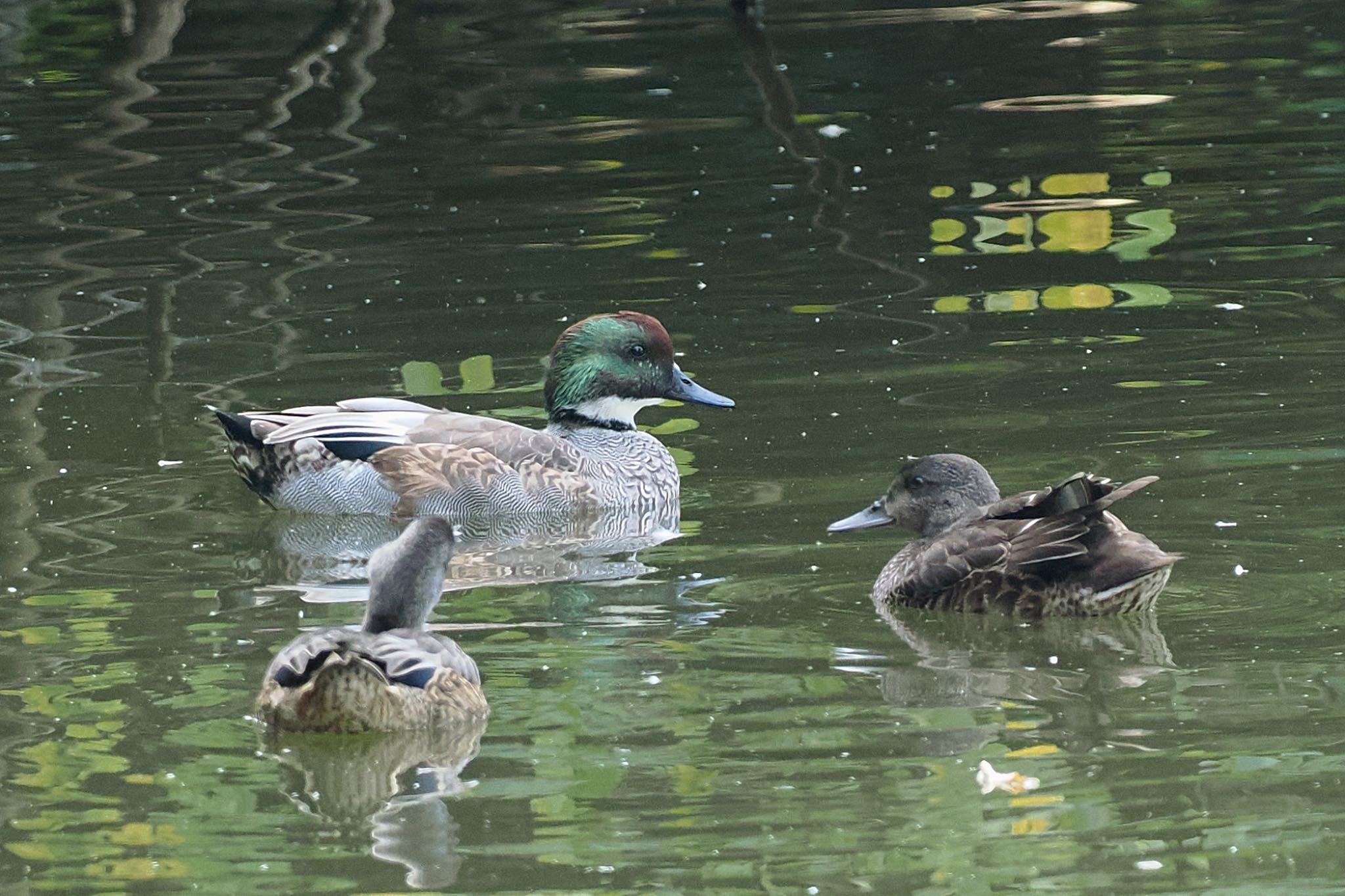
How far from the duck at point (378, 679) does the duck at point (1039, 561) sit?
6.17 ft

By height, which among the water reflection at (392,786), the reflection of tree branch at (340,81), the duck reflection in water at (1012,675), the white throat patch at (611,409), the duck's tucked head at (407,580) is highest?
the duck's tucked head at (407,580)

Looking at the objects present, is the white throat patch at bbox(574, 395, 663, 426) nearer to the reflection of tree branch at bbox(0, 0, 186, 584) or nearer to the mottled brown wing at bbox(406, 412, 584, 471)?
the mottled brown wing at bbox(406, 412, 584, 471)

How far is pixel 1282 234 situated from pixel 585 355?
5764 mm

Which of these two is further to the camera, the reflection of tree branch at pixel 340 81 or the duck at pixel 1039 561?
the reflection of tree branch at pixel 340 81

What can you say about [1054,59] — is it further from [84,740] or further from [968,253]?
[84,740]

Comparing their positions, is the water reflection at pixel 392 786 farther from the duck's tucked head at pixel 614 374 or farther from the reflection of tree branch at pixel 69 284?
the duck's tucked head at pixel 614 374

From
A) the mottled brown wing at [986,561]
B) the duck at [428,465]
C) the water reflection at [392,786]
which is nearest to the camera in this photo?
the water reflection at [392,786]

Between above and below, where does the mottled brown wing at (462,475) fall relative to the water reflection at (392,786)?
below

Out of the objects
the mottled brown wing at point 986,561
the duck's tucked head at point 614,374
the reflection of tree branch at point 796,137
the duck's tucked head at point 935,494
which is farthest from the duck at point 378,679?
the reflection of tree branch at point 796,137

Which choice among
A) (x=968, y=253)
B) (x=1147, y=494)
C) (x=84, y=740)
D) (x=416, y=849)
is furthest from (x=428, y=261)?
(x=416, y=849)

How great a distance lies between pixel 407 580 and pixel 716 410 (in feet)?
16.9

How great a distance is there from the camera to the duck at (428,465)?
10.7m

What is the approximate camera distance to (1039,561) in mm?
8281

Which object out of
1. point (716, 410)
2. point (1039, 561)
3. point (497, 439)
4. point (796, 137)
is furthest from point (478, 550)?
point (796, 137)
